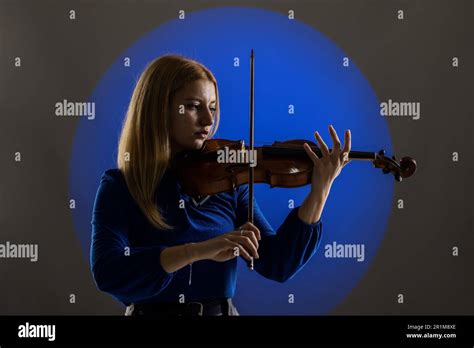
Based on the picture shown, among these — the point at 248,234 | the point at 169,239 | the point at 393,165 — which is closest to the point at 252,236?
the point at 248,234

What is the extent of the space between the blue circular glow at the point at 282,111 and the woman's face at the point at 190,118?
21 centimetres

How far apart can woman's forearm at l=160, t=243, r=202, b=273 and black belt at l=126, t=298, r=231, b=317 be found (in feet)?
0.46

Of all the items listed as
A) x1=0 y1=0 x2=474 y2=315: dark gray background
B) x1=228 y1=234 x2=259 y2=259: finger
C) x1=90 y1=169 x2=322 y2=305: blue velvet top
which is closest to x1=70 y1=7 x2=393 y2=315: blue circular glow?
x1=0 y1=0 x2=474 y2=315: dark gray background

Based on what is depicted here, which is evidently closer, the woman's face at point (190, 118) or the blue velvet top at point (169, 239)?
the blue velvet top at point (169, 239)

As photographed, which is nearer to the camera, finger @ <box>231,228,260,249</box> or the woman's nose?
finger @ <box>231,228,260,249</box>

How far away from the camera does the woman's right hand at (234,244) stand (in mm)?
1902

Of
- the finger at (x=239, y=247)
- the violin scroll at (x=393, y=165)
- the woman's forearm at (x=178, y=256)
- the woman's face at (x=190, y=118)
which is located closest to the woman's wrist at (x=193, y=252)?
the woman's forearm at (x=178, y=256)

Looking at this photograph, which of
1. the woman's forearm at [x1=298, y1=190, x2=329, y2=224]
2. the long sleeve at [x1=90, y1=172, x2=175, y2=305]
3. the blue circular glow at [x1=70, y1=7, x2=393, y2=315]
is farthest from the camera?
the blue circular glow at [x1=70, y1=7, x2=393, y2=315]

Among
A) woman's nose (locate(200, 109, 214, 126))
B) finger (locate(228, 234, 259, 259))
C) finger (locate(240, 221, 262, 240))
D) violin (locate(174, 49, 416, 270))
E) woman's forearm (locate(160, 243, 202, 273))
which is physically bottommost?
woman's forearm (locate(160, 243, 202, 273))

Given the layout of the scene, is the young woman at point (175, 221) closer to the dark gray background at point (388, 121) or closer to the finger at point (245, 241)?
the finger at point (245, 241)

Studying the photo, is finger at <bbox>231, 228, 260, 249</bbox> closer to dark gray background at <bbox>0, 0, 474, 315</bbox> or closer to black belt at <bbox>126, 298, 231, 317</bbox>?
black belt at <bbox>126, 298, 231, 317</bbox>

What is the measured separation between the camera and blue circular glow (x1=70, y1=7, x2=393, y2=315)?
2.29 metres

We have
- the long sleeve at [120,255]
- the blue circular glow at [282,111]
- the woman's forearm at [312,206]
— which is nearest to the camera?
the long sleeve at [120,255]

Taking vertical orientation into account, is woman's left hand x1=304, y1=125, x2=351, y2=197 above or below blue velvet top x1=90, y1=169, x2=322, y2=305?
above
